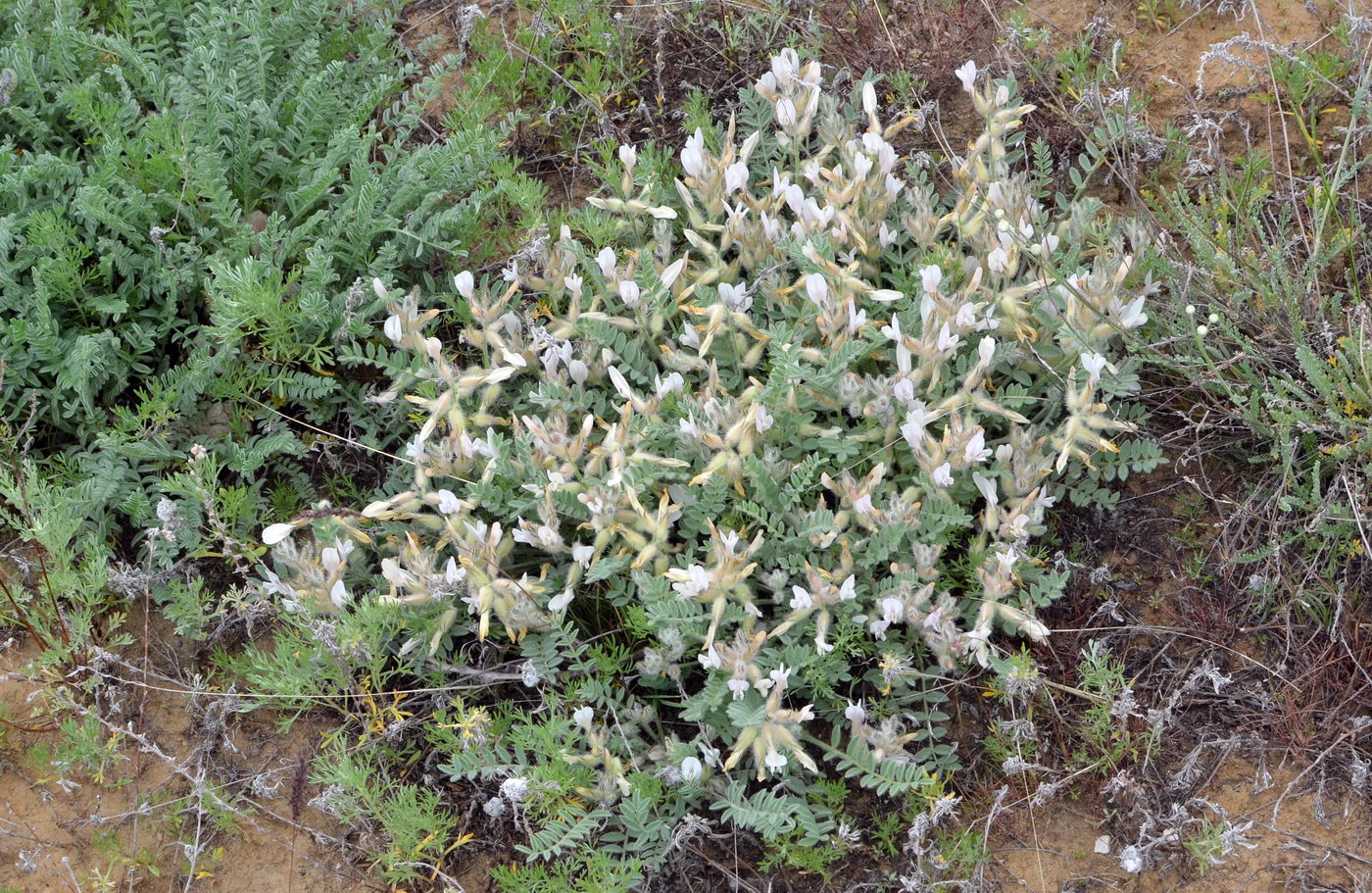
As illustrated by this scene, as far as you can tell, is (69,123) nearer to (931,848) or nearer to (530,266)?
(530,266)

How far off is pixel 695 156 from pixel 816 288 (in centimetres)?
67

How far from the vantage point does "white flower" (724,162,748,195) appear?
3.65 meters

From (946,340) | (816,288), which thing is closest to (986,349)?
(946,340)

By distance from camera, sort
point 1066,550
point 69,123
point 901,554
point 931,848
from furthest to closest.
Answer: point 69,123
point 1066,550
point 901,554
point 931,848

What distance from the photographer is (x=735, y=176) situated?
365 centimetres

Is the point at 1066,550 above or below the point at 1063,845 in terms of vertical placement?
above

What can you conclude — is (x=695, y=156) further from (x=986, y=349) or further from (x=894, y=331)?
(x=986, y=349)

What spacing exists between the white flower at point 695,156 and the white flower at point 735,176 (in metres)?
0.08

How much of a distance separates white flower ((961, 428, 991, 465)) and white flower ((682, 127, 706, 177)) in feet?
3.94

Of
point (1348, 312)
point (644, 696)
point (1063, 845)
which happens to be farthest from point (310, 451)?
point (1348, 312)

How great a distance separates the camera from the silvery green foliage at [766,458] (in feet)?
9.92

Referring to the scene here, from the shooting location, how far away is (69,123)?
4.12m

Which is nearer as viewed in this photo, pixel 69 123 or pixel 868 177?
pixel 868 177

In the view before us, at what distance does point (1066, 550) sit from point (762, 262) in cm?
122
